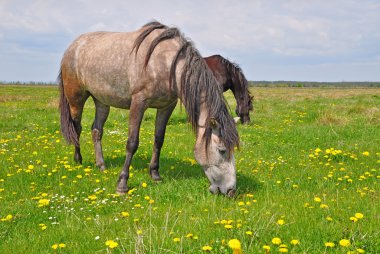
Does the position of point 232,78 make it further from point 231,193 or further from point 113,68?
point 231,193

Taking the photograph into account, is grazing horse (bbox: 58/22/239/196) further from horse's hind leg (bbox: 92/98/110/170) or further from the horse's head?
horse's hind leg (bbox: 92/98/110/170)

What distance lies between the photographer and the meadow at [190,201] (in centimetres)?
365

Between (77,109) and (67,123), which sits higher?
(77,109)

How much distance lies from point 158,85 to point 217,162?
67.8 inches

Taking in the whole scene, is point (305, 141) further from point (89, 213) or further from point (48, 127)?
point (48, 127)

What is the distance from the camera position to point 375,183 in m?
6.01

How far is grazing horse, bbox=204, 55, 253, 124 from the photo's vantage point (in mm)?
13555

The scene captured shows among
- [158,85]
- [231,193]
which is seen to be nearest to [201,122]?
[158,85]

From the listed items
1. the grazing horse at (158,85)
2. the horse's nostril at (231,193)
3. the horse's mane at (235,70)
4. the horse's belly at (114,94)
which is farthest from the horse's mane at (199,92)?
the horse's mane at (235,70)

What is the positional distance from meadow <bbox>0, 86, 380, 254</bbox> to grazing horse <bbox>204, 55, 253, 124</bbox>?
3.51 meters

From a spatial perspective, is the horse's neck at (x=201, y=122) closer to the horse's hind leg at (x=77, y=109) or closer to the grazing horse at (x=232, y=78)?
the horse's hind leg at (x=77, y=109)

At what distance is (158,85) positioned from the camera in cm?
616

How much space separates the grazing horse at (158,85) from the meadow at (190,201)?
0.46m

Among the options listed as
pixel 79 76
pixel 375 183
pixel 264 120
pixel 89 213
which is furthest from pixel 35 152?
pixel 264 120
